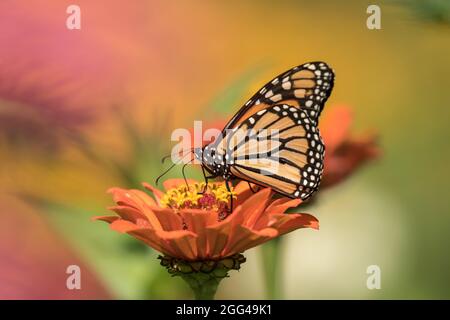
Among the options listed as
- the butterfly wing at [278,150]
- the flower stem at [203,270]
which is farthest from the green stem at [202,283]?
the butterfly wing at [278,150]

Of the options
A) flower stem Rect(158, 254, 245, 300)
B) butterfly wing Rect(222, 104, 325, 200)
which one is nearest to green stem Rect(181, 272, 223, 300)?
flower stem Rect(158, 254, 245, 300)

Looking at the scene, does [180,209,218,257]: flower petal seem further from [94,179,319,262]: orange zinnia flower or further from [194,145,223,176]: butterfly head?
[194,145,223,176]: butterfly head

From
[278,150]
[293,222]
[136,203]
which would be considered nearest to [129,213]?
[136,203]

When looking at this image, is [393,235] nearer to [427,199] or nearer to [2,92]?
[427,199]

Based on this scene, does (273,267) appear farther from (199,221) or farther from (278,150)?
(199,221)

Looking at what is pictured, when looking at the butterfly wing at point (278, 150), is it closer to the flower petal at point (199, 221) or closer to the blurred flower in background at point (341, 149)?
the blurred flower in background at point (341, 149)

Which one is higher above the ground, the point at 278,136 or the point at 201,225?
the point at 278,136
